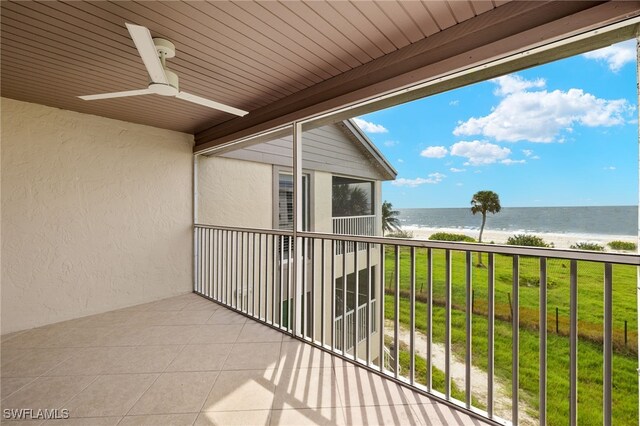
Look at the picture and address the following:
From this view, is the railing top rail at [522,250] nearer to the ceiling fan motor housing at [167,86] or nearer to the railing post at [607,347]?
the railing post at [607,347]

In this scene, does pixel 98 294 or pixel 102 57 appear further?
pixel 98 294

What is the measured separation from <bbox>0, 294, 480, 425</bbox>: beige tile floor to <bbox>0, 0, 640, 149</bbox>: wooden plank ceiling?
7.08 feet

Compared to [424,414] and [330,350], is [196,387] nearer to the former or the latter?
[330,350]

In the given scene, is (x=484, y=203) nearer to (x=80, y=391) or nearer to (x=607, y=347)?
(x=607, y=347)

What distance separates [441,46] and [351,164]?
2.88 metres

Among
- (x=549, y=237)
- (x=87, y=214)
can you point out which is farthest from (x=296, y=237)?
(x=87, y=214)

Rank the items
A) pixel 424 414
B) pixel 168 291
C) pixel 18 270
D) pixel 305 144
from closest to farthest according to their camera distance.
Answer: pixel 424 414, pixel 18 270, pixel 168 291, pixel 305 144

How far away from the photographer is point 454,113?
225cm

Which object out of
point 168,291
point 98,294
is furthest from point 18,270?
point 168,291

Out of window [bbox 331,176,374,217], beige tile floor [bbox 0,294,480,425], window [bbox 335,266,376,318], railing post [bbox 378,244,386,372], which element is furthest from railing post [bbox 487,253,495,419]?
window [bbox 335,266,376,318]

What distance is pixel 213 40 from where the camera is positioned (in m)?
1.96

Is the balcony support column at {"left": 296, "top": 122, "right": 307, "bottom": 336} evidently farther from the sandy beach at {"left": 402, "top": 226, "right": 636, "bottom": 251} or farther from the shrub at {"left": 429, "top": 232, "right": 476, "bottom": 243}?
the shrub at {"left": 429, "top": 232, "right": 476, "bottom": 243}

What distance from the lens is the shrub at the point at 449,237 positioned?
192 centimetres

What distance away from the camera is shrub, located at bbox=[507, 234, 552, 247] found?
1657 millimetres
